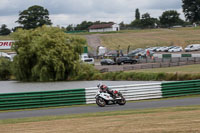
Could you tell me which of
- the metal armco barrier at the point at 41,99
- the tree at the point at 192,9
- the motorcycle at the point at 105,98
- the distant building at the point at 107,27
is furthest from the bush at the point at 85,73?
the distant building at the point at 107,27

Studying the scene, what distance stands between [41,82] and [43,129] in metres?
37.5

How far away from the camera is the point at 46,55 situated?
4853 centimetres

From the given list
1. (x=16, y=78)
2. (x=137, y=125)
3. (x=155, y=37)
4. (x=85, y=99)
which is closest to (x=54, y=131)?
(x=137, y=125)

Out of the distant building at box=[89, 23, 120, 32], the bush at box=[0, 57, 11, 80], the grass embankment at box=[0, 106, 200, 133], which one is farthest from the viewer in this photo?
the distant building at box=[89, 23, 120, 32]

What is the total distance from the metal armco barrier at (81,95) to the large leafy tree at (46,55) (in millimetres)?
26950

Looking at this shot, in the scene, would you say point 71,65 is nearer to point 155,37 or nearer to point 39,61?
point 39,61

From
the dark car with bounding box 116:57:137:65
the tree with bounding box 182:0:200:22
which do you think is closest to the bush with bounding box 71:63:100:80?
the dark car with bounding box 116:57:137:65

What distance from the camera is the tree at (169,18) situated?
152m

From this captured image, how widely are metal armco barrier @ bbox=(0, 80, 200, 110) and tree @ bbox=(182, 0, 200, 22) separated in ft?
347

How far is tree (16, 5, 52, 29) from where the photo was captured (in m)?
133

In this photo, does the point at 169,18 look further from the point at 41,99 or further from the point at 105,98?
the point at 105,98

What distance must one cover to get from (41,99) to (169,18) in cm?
13670

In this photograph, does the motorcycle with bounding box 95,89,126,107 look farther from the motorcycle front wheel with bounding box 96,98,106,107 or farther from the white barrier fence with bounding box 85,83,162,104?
the white barrier fence with bounding box 85,83,162,104

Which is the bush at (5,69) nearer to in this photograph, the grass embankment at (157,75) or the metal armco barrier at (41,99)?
the grass embankment at (157,75)
